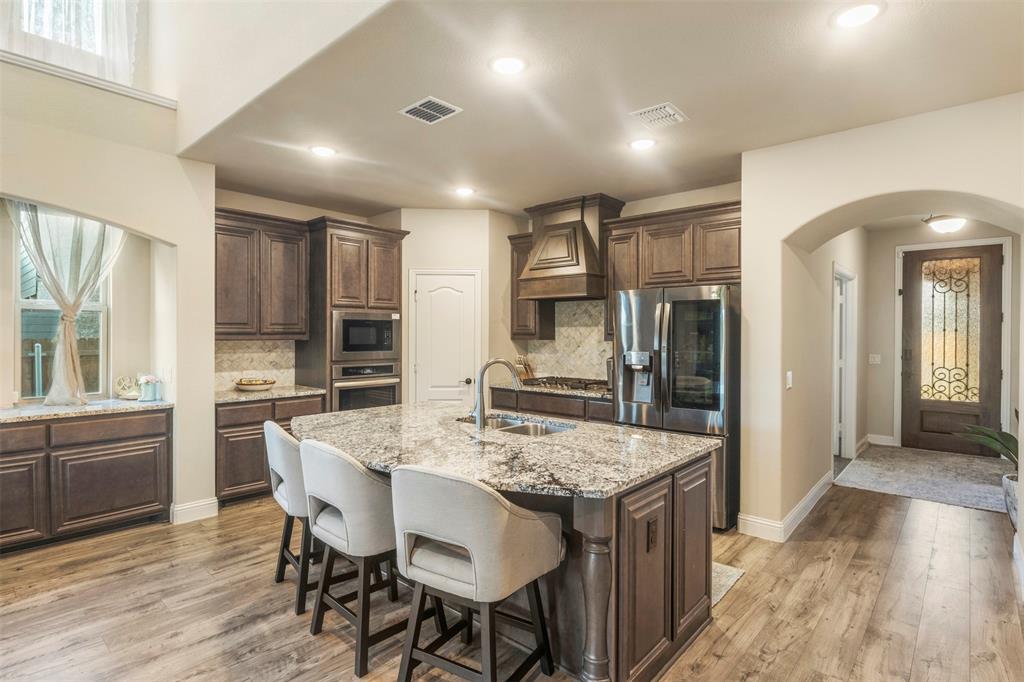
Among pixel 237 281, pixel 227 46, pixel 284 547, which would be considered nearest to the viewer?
pixel 284 547

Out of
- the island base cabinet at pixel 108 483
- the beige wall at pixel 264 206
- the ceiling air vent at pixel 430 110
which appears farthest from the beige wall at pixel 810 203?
the island base cabinet at pixel 108 483

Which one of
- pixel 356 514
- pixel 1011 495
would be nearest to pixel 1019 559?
pixel 1011 495

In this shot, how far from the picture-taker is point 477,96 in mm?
2881

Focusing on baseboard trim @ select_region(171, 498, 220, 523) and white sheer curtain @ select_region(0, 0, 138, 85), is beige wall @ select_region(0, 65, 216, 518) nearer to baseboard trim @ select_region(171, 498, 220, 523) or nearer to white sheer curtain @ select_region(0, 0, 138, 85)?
baseboard trim @ select_region(171, 498, 220, 523)

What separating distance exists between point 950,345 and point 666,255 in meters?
4.11

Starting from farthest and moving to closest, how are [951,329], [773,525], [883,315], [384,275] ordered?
[883,315], [951,329], [384,275], [773,525]

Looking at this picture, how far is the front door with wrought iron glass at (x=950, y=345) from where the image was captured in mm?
5715

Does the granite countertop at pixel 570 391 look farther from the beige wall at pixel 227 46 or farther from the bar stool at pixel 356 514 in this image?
the beige wall at pixel 227 46

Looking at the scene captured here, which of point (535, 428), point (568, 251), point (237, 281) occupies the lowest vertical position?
point (535, 428)

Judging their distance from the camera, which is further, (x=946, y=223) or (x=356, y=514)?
(x=946, y=223)

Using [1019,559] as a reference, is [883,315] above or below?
above

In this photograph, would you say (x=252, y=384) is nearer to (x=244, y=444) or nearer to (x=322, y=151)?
(x=244, y=444)

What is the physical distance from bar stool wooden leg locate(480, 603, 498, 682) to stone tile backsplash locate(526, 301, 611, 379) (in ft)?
11.9

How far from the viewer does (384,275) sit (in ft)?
17.1
